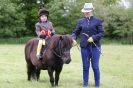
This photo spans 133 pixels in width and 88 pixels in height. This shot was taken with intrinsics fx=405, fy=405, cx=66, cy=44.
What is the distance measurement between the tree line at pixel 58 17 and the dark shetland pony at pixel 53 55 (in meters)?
40.3

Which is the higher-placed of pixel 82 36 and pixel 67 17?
pixel 82 36

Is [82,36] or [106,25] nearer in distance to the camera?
[82,36]

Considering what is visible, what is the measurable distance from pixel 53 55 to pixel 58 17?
46.1m

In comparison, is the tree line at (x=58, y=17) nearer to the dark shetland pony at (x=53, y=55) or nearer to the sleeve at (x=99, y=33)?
the dark shetland pony at (x=53, y=55)

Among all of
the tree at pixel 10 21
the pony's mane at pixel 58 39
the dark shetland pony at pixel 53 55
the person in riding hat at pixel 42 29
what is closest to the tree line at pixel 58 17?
the tree at pixel 10 21

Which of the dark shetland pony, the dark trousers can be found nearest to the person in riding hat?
the dark shetland pony

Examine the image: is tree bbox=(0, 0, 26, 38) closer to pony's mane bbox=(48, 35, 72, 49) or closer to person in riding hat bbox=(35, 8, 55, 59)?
person in riding hat bbox=(35, 8, 55, 59)

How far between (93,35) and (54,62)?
1.29 meters

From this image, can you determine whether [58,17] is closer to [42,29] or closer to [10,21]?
[10,21]

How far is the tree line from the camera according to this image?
53.3 metres

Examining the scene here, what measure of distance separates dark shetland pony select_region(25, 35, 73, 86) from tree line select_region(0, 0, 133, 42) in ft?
132

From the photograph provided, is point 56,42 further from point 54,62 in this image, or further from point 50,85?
point 50,85

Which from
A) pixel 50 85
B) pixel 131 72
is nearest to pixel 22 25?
pixel 131 72

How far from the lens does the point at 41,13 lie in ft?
36.3
